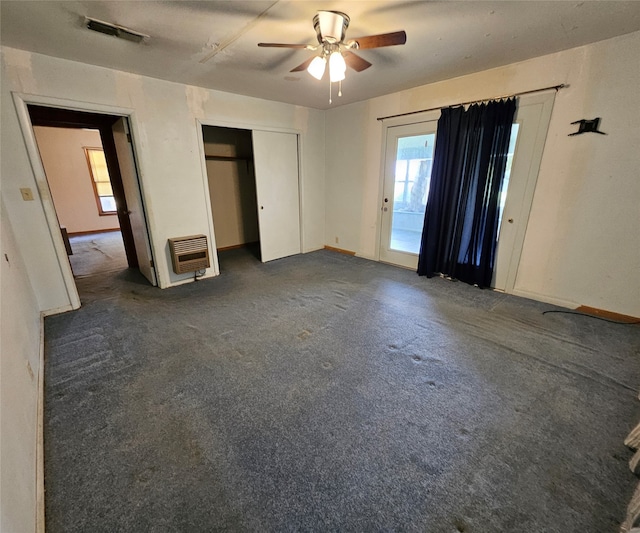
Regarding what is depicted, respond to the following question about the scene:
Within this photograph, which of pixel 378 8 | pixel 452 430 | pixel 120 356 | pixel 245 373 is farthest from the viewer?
pixel 120 356

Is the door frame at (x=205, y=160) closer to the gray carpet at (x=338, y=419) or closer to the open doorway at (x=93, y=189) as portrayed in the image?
the open doorway at (x=93, y=189)

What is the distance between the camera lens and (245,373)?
6.72 feet

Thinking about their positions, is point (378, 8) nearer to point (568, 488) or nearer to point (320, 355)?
point (320, 355)

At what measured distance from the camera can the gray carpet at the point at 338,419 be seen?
3.97ft

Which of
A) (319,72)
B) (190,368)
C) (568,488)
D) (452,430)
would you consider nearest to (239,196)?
(319,72)

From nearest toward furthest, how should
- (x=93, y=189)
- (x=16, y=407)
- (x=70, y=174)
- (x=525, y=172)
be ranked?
(x=16, y=407)
(x=525, y=172)
(x=70, y=174)
(x=93, y=189)

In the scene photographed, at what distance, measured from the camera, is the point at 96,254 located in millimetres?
5141

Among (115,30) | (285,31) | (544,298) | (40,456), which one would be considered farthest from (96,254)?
(544,298)

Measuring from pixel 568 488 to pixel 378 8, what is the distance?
9.63ft

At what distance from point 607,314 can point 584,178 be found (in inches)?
53.8

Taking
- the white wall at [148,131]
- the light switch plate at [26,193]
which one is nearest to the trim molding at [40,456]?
the white wall at [148,131]

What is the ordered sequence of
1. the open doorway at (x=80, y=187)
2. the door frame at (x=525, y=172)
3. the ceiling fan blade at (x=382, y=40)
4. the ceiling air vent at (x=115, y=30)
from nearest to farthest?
the ceiling fan blade at (x=382, y=40) → the ceiling air vent at (x=115, y=30) → the door frame at (x=525, y=172) → the open doorway at (x=80, y=187)

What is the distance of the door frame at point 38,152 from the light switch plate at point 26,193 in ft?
0.20

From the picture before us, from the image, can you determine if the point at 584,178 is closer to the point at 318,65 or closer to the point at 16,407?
the point at 318,65
